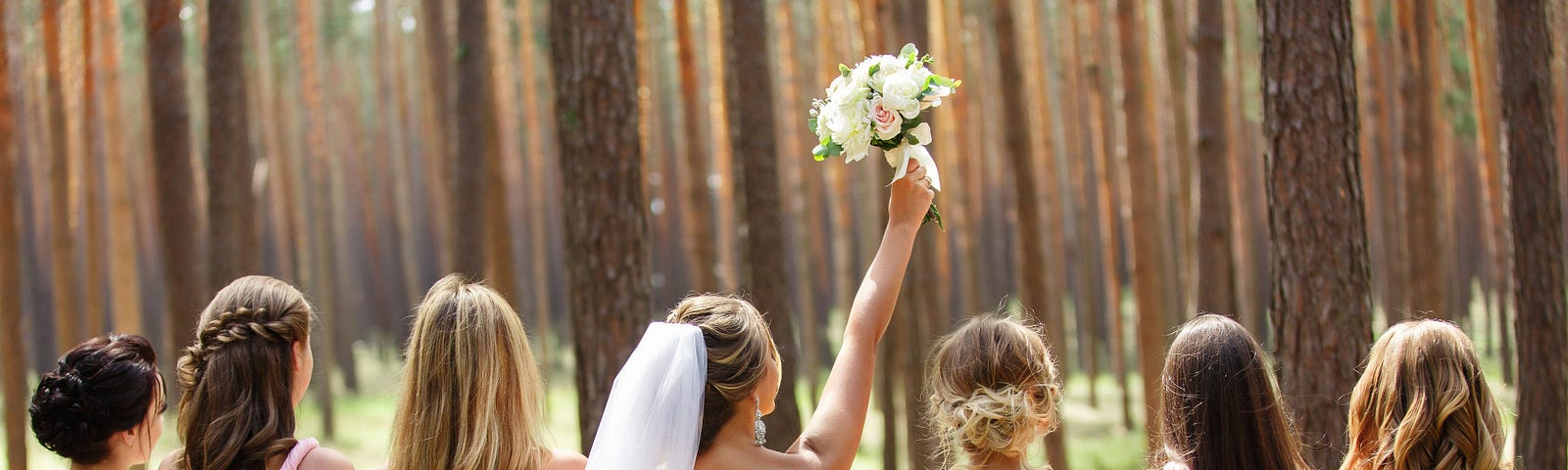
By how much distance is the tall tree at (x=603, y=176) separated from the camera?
530 cm

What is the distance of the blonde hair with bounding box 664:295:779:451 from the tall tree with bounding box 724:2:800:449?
5.04 metres

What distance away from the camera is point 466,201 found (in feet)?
29.2

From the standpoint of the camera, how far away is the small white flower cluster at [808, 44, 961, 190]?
280 cm

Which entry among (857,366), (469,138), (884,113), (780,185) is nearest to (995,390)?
(857,366)

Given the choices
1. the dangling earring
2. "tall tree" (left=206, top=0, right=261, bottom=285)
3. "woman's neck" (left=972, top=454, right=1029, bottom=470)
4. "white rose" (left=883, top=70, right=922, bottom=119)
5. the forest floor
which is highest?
"tall tree" (left=206, top=0, right=261, bottom=285)

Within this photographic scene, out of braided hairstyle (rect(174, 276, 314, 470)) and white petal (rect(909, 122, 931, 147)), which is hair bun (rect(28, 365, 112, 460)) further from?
white petal (rect(909, 122, 931, 147))

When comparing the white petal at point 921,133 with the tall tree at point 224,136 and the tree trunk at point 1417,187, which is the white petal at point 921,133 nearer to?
the tall tree at point 224,136

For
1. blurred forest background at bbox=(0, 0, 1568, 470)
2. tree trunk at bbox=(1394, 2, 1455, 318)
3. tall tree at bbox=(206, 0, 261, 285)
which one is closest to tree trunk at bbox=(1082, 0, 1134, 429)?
blurred forest background at bbox=(0, 0, 1568, 470)

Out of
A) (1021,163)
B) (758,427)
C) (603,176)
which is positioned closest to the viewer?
(758,427)

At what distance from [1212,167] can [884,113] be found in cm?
475

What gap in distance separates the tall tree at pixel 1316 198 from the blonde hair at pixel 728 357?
292 cm

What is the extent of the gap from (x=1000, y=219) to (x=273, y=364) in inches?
667

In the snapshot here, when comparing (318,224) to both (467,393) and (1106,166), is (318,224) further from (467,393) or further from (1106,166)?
(467,393)

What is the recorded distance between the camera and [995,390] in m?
2.58
